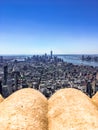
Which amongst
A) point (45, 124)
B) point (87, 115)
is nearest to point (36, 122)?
point (45, 124)

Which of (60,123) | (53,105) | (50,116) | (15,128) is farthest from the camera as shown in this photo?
(53,105)

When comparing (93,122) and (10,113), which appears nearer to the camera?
(93,122)

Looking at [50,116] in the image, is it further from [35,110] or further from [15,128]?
[15,128]
